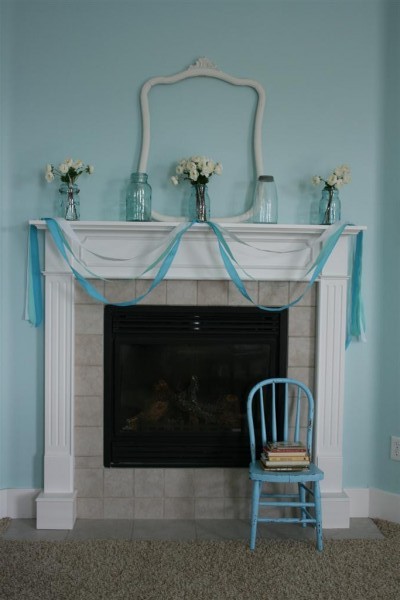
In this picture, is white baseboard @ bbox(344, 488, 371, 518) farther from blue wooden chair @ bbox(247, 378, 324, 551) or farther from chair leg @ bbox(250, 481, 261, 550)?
chair leg @ bbox(250, 481, 261, 550)

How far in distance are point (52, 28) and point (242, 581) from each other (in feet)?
8.75

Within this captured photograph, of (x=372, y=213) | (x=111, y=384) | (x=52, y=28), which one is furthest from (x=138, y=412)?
(x=52, y=28)

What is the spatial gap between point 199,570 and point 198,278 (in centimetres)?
132

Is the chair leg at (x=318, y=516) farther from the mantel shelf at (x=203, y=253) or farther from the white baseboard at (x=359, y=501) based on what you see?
the mantel shelf at (x=203, y=253)

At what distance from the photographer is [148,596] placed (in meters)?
2.50

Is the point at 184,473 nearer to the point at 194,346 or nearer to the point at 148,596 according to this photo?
the point at 194,346

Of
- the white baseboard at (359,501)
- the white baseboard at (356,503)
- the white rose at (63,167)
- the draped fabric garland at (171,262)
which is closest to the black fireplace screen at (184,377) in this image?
the draped fabric garland at (171,262)

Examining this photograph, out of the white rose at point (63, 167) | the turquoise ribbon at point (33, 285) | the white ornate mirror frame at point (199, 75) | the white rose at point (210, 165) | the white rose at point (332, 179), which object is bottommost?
the turquoise ribbon at point (33, 285)

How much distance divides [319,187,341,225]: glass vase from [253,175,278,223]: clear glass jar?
9.7 inches

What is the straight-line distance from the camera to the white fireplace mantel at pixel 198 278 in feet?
10.4

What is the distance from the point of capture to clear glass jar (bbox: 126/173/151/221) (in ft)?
10.3

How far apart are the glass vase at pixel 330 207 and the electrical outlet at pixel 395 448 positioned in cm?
113

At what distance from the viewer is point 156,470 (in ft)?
10.8

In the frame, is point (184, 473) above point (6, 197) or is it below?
below
